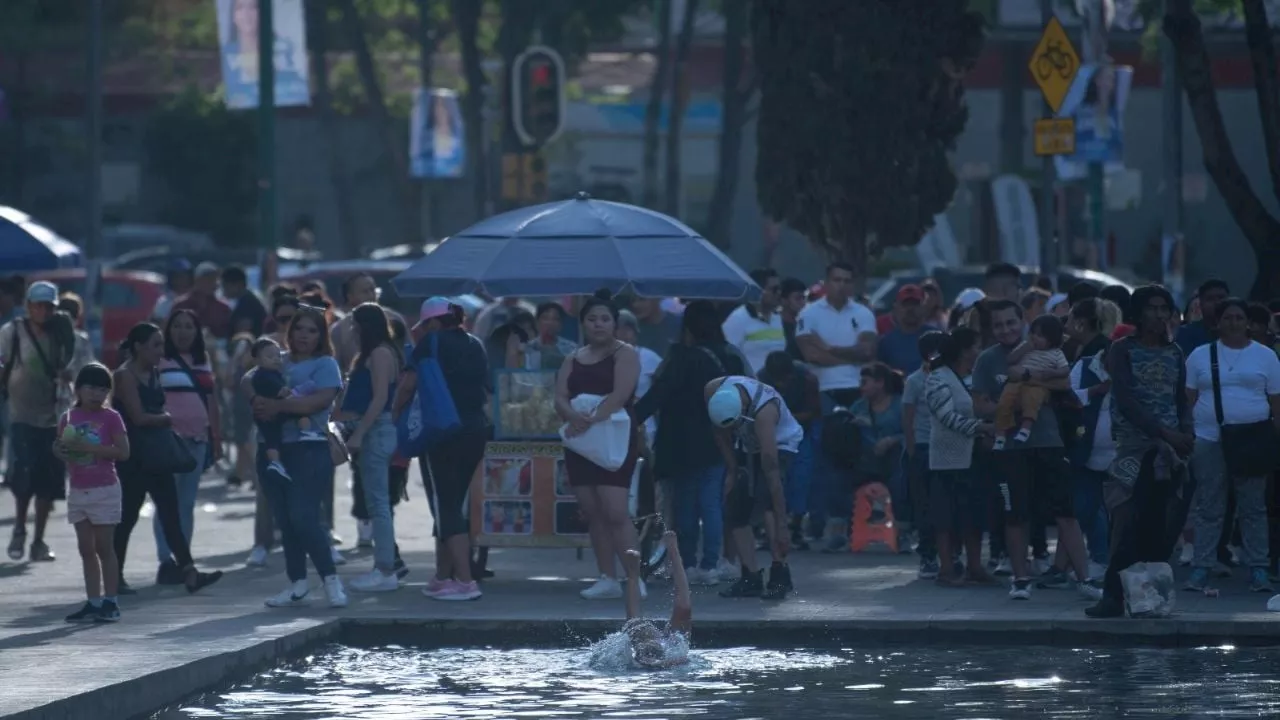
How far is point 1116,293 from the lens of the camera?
1630 centimetres

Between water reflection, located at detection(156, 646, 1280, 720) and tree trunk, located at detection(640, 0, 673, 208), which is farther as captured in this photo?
tree trunk, located at detection(640, 0, 673, 208)

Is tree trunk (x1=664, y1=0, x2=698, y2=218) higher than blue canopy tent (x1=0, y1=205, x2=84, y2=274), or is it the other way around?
tree trunk (x1=664, y1=0, x2=698, y2=218)

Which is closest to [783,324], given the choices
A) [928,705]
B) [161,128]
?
[928,705]

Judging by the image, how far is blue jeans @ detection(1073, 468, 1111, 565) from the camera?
14805 mm

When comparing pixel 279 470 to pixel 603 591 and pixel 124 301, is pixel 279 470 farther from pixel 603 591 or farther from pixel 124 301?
pixel 124 301

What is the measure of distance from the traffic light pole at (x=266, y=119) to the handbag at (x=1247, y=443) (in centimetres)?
1501

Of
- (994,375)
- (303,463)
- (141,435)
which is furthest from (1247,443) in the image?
(141,435)

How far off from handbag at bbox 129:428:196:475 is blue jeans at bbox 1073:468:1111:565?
5393 millimetres

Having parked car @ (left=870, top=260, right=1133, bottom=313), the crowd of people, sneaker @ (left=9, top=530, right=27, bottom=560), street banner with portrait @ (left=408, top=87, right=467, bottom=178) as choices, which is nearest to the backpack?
the crowd of people

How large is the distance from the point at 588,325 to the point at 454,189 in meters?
44.3

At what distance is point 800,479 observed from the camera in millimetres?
17047

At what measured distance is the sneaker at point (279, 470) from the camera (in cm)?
1364

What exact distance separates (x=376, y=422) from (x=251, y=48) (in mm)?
14106

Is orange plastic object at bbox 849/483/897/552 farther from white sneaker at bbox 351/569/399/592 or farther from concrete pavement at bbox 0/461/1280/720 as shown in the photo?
white sneaker at bbox 351/569/399/592
